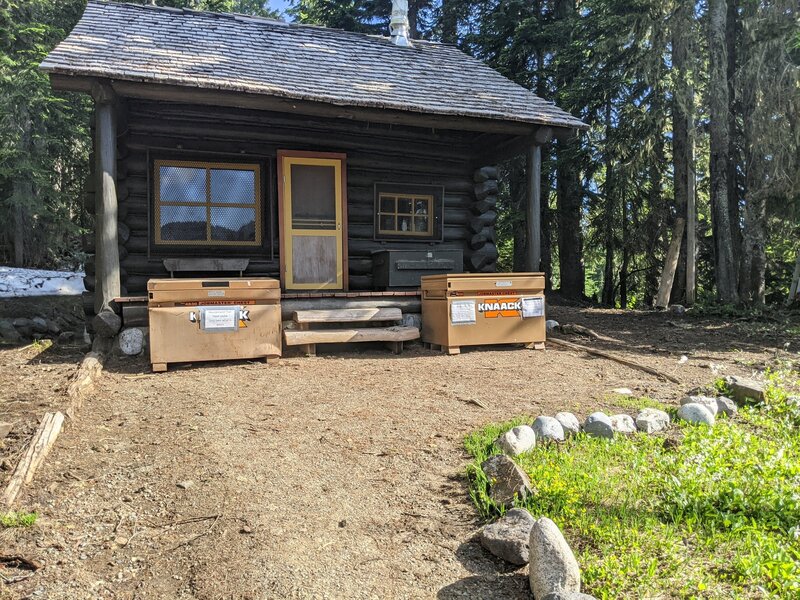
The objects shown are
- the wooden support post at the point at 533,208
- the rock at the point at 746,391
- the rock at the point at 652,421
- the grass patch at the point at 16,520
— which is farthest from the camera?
the wooden support post at the point at 533,208

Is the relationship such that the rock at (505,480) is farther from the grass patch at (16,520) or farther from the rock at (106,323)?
the rock at (106,323)

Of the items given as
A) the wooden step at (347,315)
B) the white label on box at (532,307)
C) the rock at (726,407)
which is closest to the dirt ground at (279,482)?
the rock at (726,407)

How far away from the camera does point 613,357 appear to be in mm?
6801

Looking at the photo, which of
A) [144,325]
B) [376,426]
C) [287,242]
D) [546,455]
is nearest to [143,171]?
[287,242]

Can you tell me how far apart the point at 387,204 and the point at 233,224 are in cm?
271

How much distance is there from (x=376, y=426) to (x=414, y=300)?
12.9ft

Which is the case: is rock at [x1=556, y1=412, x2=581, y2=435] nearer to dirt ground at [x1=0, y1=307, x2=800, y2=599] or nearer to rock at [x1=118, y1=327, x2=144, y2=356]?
dirt ground at [x1=0, y1=307, x2=800, y2=599]

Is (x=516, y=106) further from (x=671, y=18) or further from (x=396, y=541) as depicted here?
(x=396, y=541)

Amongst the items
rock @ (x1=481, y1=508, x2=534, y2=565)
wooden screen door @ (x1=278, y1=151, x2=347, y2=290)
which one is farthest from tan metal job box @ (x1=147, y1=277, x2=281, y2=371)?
rock @ (x1=481, y1=508, x2=534, y2=565)

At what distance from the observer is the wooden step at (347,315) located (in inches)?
275

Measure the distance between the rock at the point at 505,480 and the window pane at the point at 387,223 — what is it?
717 cm

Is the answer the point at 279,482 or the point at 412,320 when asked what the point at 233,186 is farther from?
the point at 279,482

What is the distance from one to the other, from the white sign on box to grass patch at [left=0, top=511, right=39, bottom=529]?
3623 mm

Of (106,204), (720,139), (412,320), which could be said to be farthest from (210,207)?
(720,139)
